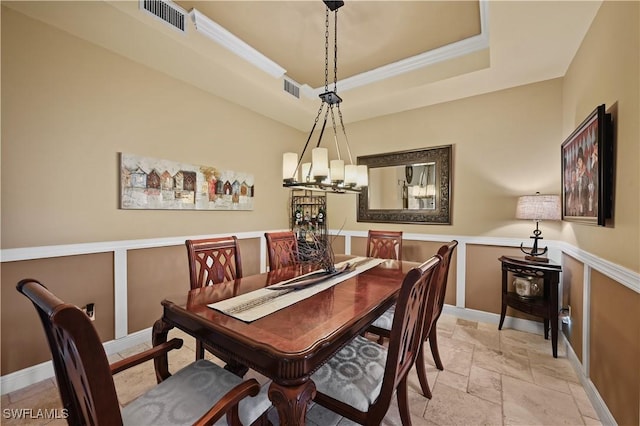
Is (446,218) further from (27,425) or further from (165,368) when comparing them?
(27,425)

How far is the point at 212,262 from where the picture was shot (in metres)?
2.08

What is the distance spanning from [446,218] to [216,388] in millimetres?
3020

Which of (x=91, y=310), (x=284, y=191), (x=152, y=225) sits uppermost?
(x=284, y=191)

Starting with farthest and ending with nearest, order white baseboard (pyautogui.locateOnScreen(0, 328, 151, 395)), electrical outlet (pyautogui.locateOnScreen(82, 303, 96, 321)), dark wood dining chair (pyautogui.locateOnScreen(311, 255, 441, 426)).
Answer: electrical outlet (pyautogui.locateOnScreen(82, 303, 96, 321)) < white baseboard (pyautogui.locateOnScreen(0, 328, 151, 395)) < dark wood dining chair (pyautogui.locateOnScreen(311, 255, 441, 426))

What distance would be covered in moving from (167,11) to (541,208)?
3.65m

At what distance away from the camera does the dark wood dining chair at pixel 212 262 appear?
1.89m

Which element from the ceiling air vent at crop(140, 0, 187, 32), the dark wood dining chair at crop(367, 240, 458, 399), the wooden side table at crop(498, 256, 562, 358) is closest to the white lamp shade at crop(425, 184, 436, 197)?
the wooden side table at crop(498, 256, 562, 358)

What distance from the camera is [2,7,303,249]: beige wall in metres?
1.88

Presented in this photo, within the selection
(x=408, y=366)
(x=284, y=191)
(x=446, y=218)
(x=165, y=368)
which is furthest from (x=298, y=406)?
(x=284, y=191)

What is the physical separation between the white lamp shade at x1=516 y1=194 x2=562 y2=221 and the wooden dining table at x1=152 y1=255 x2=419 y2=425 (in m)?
1.70

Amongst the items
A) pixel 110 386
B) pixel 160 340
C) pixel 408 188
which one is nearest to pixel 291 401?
pixel 110 386

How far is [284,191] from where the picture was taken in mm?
4176

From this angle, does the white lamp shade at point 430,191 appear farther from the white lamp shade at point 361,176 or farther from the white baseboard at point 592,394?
the white baseboard at point 592,394

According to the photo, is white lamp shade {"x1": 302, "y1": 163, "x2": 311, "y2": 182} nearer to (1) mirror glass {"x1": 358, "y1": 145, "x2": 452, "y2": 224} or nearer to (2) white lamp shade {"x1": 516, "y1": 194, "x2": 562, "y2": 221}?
(1) mirror glass {"x1": 358, "y1": 145, "x2": 452, "y2": 224}
